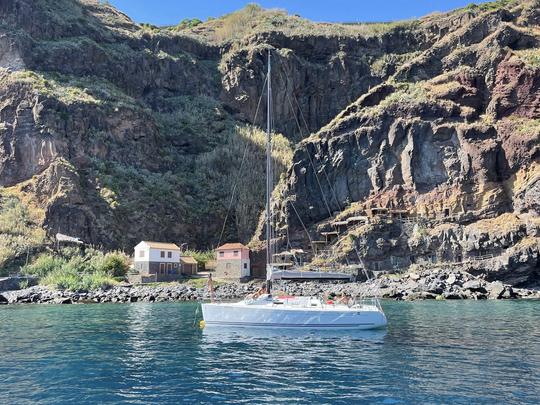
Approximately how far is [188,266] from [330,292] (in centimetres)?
3505

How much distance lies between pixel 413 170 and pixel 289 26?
75.7m

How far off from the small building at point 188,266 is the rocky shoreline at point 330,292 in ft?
45.6

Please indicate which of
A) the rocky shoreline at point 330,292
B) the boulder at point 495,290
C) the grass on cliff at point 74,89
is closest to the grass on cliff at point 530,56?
the rocky shoreline at point 330,292

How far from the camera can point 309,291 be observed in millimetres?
68875

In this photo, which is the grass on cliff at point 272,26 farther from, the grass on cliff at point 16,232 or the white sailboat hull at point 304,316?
the white sailboat hull at point 304,316

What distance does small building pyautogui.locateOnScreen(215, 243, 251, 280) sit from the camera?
8862 centimetres

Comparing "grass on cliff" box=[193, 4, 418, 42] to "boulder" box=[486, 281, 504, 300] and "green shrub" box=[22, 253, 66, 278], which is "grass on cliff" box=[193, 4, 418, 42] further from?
"boulder" box=[486, 281, 504, 300]

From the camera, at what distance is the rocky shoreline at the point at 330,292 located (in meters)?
65.9

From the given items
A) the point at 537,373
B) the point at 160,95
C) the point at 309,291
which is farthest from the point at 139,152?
the point at 537,373

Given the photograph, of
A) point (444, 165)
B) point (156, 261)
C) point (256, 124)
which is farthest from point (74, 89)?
point (444, 165)

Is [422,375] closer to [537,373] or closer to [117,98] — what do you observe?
[537,373]

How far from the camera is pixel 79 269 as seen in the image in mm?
82562

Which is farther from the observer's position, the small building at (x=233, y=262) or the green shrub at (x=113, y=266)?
the small building at (x=233, y=262)

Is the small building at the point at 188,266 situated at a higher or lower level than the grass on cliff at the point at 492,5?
lower
